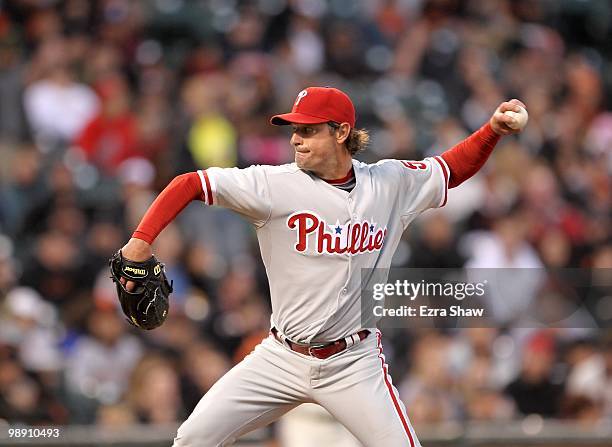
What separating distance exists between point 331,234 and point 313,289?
0.74 ft

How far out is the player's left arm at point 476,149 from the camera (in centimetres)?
489

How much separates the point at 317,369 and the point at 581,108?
679cm

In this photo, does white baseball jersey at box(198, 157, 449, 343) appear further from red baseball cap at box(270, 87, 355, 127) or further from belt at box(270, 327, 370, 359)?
red baseball cap at box(270, 87, 355, 127)

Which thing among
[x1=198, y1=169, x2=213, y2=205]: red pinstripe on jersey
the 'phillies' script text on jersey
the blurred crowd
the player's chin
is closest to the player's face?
the player's chin

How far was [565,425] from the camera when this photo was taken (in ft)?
24.3

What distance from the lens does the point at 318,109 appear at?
4.68m

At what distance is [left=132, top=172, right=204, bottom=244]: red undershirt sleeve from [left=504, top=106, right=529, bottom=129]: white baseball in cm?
129

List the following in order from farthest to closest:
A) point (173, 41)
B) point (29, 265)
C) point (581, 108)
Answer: point (581, 108) → point (173, 41) → point (29, 265)

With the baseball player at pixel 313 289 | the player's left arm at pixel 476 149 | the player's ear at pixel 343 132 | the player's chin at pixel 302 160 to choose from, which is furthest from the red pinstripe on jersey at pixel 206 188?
the player's left arm at pixel 476 149

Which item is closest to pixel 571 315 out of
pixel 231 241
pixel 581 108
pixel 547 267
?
pixel 547 267

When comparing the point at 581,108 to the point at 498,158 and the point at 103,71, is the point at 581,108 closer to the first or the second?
the point at 498,158

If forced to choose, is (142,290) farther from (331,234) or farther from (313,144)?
(313,144)

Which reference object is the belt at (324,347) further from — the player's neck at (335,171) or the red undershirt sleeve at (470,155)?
the red undershirt sleeve at (470,155)

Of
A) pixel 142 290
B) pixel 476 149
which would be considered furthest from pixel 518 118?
pixel 142 290
